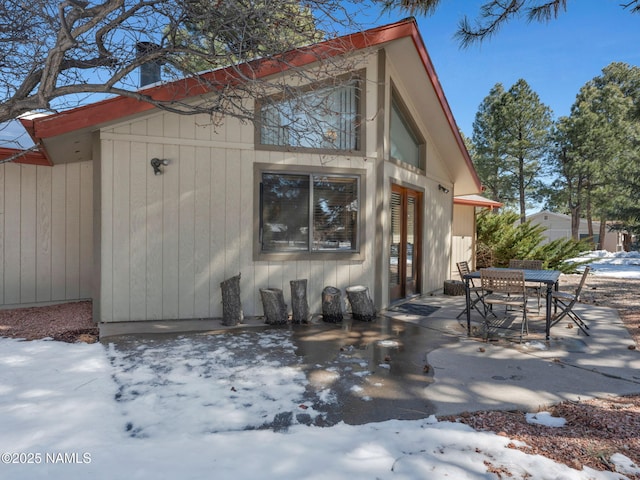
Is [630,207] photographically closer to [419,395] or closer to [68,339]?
[419,395]

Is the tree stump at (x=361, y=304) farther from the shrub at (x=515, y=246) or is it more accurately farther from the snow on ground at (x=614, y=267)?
the snow on ground at (x=614, y=267)

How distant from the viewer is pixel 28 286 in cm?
630

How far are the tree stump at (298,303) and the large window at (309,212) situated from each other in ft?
1.95

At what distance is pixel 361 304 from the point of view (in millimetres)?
5840

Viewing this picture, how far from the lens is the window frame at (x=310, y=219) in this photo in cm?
575

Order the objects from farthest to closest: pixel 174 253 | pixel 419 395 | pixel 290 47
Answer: pixel 174 253 < pixel 290 47 < pixel 419 395

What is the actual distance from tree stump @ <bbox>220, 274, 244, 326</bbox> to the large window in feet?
2.29

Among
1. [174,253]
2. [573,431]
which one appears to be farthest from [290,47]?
[573,431]

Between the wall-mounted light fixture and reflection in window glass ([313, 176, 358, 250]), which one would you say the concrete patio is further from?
the wall-mounted light fixture

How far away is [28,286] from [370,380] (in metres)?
5.98

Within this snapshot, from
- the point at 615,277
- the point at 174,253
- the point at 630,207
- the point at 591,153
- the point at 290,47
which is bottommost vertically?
the point at 615,277

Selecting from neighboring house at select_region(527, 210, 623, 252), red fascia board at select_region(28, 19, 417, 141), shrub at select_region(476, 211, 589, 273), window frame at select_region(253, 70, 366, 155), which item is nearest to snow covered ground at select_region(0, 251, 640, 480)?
red fascia board at select_region(28, 19, 417, 141)

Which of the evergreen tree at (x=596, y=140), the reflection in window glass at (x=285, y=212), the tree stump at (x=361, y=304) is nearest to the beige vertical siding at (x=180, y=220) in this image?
the reflection in window glass at (x=285, y=212)

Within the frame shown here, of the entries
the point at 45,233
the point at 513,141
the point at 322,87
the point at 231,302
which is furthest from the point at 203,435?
the point at 513,141
